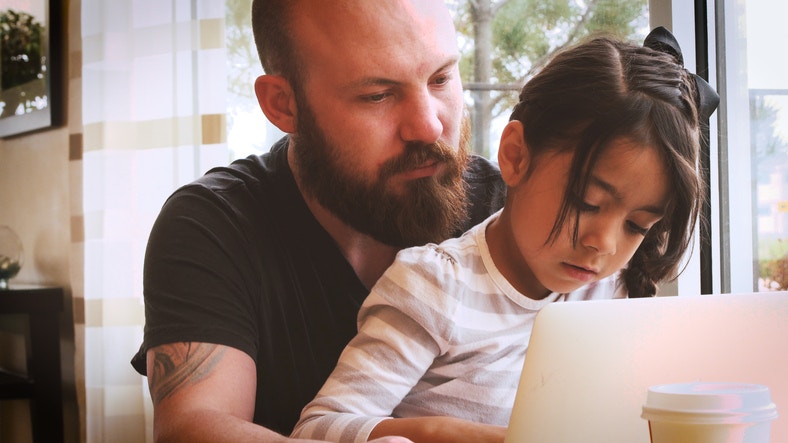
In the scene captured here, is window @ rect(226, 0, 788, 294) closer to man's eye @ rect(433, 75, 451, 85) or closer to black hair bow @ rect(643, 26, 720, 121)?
black hair bow @ rect(643, 26, 720, 121)

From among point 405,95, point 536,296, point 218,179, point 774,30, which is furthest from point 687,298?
point 774,30

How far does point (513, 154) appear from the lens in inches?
64.1

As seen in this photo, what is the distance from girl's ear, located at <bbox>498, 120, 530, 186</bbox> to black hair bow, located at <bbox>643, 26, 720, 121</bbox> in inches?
13.2

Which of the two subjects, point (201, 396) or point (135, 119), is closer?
point (201, 396)

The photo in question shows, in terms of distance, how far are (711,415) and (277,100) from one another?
36.8 inches

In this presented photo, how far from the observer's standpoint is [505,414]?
5.09 feet

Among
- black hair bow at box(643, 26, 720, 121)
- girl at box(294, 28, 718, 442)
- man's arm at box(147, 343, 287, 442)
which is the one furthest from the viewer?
black hair bow at box(643, 26, 720, 121)

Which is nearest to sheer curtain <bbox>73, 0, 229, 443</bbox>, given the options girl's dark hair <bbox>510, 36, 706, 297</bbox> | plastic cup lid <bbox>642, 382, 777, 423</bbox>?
girl's dark hair <bbox>510, 36, 706, 297</bbox>

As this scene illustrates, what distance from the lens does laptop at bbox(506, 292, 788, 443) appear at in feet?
3.22

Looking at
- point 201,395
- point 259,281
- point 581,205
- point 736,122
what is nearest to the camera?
point 201,395

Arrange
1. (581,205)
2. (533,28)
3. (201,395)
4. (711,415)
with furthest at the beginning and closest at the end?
(533,28) < (581,205) < (201,395) < (711,415)

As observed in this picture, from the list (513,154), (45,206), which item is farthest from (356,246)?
(45,206)

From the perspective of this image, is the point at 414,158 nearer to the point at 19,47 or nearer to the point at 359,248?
the point at 359,248

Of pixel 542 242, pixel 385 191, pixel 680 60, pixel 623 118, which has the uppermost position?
pixel 680 60
